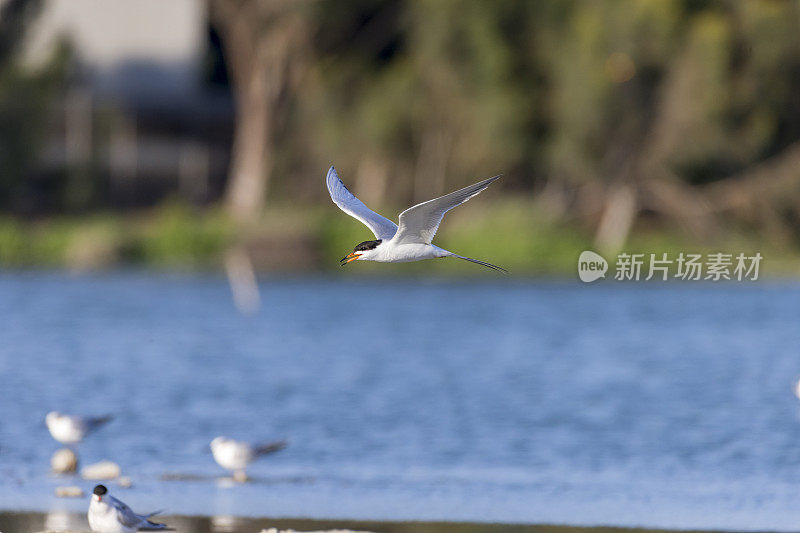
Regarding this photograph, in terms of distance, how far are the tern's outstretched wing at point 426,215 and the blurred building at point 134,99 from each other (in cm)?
4833

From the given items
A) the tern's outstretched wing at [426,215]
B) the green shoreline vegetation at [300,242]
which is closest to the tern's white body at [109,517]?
the tern's outstretched wing at [426,215]

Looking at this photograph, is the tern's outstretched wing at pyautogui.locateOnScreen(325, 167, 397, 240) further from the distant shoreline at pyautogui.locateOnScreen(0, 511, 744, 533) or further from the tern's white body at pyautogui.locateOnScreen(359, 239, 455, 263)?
the distant shoreline at pyautogui.locateOnScreen(0, 511, 744, 533)

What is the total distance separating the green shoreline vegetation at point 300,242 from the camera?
5294 cm

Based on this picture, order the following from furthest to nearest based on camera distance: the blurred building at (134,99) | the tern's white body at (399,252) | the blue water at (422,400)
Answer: the blurred building at (134,99) → the blue water at (422,400) → the tern's white body at (399,252)

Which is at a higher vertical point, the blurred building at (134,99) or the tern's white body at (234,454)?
the blurred building at (134,99)

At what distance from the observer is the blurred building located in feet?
201

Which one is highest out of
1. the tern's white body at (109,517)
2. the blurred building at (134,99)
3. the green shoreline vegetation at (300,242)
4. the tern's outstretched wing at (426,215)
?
the blurred building at (134,99)

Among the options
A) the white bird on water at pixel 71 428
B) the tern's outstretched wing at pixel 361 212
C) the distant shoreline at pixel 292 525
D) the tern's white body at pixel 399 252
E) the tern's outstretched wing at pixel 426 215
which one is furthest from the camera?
the white bird on water at pixel 71 428

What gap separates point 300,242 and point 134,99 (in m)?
12.9

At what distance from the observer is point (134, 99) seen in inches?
2527

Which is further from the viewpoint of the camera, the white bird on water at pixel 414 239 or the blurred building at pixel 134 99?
the blurred building at pixel 134 99

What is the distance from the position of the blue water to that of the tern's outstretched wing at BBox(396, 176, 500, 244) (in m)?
3.24

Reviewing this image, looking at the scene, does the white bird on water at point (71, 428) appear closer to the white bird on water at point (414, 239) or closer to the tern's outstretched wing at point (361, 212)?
the tern's outstretched wing at point (361, 212)

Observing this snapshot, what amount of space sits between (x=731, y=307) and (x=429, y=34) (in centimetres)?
1419
